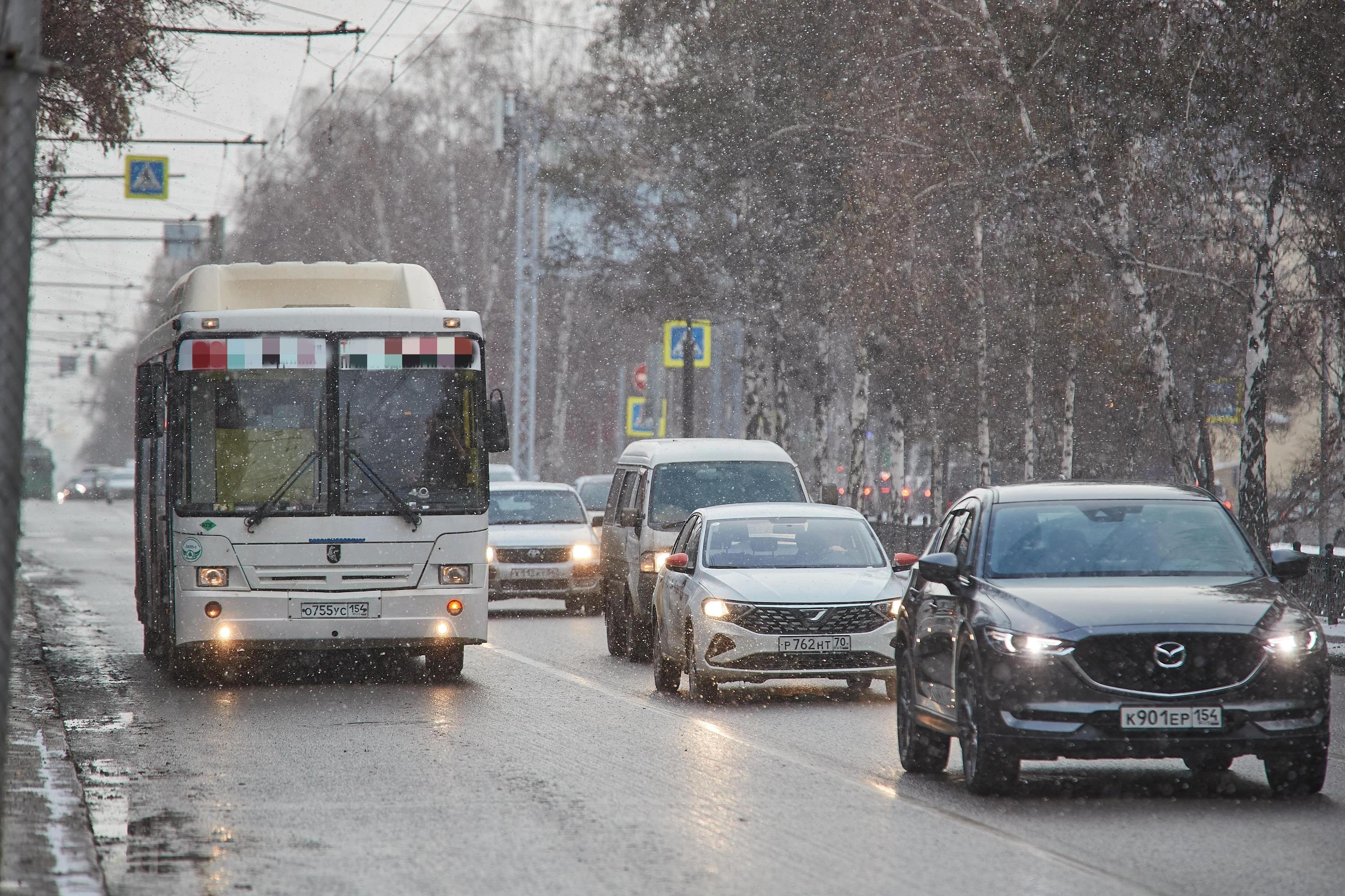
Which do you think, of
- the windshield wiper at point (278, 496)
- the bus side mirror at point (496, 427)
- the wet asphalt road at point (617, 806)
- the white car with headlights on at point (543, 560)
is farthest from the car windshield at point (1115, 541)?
the white car with headlights on at point (543, 560)

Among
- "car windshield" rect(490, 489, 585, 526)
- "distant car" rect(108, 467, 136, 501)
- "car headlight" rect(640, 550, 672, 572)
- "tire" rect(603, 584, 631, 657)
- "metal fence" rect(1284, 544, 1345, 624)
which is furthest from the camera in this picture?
"distant car" rect(108, 467, 136, 501)

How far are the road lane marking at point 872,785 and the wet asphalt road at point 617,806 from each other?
0.03 metres

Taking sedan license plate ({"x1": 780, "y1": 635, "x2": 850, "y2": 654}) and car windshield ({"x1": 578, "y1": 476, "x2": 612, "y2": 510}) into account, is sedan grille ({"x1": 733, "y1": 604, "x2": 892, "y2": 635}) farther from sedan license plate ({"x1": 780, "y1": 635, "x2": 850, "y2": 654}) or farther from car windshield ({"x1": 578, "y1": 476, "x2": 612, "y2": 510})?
car windshield ({"x1": 578, "y1": 476, "x2": 612, "y2": 510})

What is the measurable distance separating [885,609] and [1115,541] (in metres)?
4.83

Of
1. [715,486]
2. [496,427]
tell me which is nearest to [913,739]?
[496,427]

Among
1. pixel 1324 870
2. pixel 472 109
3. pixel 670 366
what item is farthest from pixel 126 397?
pixel 1324 870

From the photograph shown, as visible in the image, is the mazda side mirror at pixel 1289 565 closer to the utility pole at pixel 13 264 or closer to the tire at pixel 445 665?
the utility pole at pixel 13 264

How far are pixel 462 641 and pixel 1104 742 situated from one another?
7829mm

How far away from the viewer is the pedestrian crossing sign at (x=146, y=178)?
110 ft

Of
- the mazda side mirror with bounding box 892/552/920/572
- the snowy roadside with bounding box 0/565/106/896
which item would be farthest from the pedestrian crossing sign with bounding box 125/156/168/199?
the mazda side mirror with bounding box 892/552/920/572

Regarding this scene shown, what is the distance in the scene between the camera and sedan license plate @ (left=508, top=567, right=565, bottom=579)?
84.4 ft

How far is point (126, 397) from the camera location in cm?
14400

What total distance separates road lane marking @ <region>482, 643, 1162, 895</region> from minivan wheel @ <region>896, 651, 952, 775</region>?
316mm

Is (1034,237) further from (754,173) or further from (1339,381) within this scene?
(754,173)
